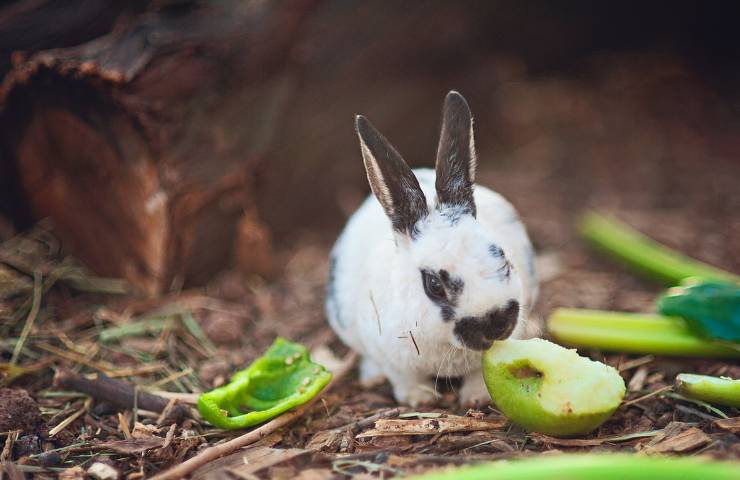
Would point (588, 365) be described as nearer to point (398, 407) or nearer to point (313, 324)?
point (398, 407)

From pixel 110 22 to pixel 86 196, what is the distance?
131 cm

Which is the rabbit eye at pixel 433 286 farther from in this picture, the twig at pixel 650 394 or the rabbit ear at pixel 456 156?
the twig at pixel 650 394

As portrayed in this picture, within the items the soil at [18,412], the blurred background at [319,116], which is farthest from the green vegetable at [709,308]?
the soil at [18,412]

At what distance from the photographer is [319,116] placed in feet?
18.6

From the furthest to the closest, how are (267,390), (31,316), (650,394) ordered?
(31,316) < (267,390) < (650,394)

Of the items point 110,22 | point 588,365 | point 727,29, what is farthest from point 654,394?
point 727,29

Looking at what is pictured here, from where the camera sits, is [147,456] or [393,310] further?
[393,310]

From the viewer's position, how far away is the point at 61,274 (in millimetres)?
4867

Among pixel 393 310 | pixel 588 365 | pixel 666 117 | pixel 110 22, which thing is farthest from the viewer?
pixel 666 117

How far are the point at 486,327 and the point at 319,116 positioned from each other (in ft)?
9.77

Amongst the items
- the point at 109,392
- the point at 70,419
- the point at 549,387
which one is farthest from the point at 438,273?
the point at 70,419

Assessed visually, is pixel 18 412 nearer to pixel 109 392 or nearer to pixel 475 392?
pixel 109 392

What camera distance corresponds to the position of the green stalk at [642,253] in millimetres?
4555

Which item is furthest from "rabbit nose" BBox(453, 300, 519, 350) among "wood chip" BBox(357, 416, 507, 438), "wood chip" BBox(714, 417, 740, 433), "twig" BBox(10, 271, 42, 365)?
"twig" BBox(10, 271, 42, 365)
